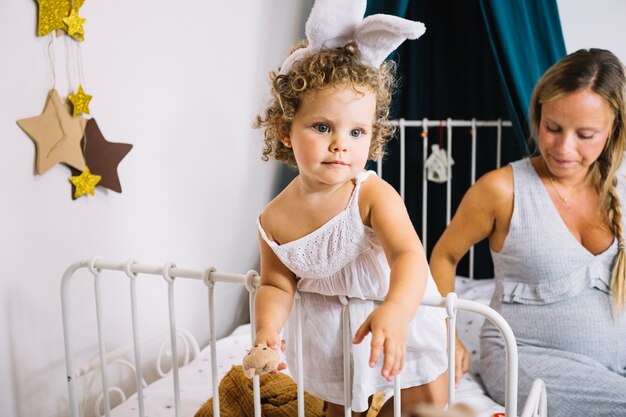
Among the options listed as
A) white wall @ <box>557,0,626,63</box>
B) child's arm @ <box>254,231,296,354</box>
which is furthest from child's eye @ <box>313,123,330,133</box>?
white wall @ <box>557,0,626,63</box>

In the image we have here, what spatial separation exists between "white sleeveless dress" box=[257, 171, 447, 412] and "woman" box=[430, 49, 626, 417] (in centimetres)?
36

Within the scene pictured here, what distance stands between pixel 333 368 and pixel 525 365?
1.88 feet

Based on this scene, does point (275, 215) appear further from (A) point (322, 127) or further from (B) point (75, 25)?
(B) point (75, 25)

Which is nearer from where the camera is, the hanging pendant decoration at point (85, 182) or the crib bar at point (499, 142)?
the hanging pendant decoration at point (85, 182)

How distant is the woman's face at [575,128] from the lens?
4.90ft

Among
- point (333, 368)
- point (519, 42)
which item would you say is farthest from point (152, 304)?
point (519, 42)

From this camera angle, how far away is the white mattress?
1554 mm

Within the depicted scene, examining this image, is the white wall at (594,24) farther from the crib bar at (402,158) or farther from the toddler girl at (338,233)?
the toddler girl at (338,233)

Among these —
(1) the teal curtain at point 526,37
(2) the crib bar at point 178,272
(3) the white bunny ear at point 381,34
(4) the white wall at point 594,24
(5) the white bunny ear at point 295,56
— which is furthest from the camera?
(4) the white wall at point 594,24

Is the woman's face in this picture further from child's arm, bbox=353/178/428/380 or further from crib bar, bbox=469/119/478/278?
crib bar, bbox=469/119/478/278

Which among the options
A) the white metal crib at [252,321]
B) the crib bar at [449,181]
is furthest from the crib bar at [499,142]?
the white metal crib at [252,321]

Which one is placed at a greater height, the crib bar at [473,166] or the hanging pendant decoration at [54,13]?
the hanging pendant decoration at [54,13]

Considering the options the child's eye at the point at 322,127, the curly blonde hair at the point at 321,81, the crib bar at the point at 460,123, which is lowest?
the child's eye at the point at 322,127

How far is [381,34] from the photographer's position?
1.00m
